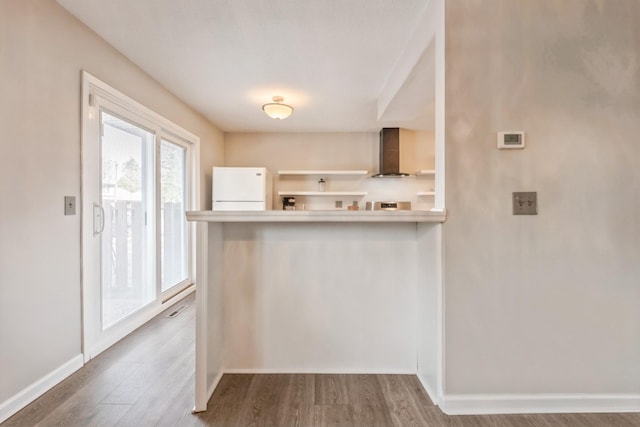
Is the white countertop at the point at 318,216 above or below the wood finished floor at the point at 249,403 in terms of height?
above

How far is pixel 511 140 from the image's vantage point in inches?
70.4

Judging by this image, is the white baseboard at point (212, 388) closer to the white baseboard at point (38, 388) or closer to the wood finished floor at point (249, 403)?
the wood finished floor at point (249, 403)

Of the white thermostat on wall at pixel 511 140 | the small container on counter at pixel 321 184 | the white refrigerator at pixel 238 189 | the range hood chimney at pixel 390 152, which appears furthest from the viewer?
the small container on counter at pixel 321 184

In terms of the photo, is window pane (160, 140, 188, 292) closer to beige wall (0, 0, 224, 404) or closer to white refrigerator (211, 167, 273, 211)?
white refrigerator (211, 167, 273, 211)

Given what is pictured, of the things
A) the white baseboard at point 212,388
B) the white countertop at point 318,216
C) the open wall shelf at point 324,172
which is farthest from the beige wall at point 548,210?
the open wall shelf at point 324,172

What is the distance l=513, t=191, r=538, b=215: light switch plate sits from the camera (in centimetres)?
180

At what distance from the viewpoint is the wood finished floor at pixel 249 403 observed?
1.69m

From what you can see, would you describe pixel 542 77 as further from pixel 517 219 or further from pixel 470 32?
pixel 517 219

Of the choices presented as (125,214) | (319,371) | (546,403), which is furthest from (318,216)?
(125,214)

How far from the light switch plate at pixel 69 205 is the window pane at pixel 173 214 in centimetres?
143

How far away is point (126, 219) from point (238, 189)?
1.98 meters

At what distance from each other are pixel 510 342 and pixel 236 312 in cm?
165

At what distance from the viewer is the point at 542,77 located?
5.90 ft

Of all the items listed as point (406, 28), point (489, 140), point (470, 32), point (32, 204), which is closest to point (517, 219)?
point (489, 140)
